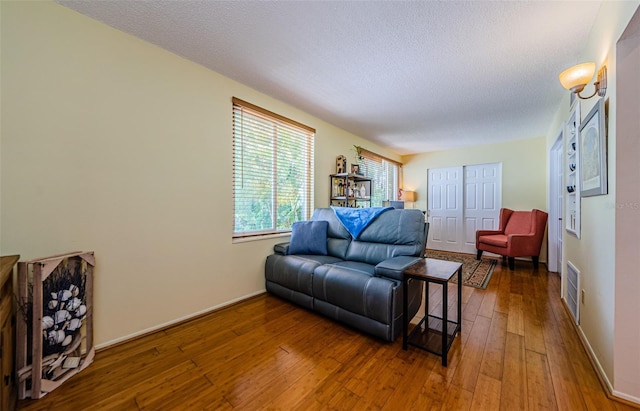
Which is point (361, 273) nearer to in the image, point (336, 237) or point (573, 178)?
point (336, 237)

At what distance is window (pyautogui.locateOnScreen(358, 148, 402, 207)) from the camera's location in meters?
4.92

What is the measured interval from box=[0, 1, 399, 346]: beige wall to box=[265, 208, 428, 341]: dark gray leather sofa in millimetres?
627

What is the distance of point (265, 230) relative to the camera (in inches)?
120

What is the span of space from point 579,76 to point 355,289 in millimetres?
2197

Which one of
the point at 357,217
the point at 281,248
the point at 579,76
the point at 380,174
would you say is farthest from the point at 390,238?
the point at 380,174

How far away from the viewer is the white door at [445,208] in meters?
5.48

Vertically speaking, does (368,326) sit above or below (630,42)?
below

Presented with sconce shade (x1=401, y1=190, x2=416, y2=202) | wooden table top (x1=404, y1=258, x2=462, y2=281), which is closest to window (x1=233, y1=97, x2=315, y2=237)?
wooden table top (x1=404, y1=258, x2=462, y2=281)

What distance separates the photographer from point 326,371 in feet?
5.32

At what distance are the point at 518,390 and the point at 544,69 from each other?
2716 mm

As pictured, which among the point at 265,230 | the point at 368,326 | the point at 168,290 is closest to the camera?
the point at 368,326

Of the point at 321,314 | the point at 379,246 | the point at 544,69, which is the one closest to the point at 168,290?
the point at 321,314

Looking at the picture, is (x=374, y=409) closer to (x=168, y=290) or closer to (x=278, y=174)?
(x=168, y=290)

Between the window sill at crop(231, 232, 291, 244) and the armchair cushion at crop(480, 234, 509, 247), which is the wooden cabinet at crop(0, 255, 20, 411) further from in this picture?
the armchair cushion at crop(480, 234, 509, 247)
